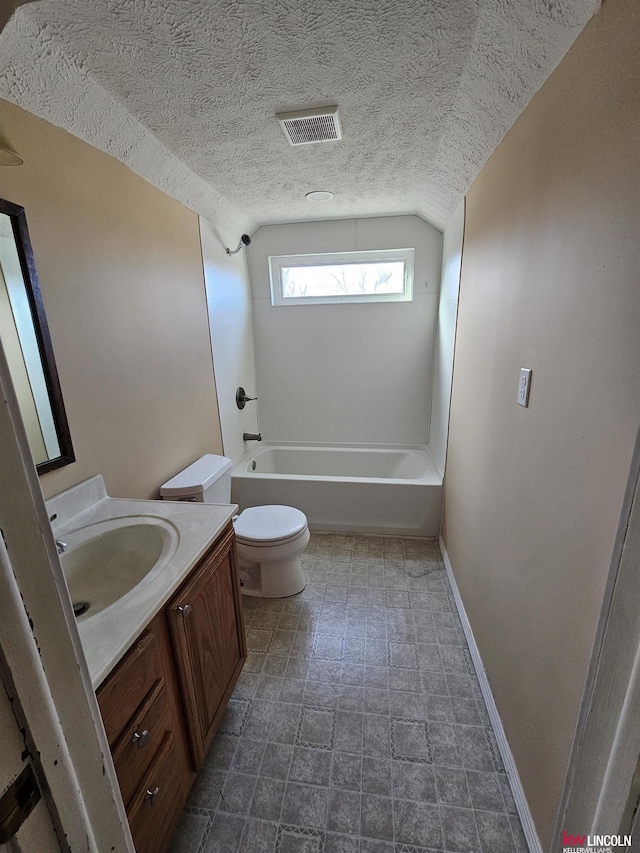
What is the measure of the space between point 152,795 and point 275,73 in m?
2.17

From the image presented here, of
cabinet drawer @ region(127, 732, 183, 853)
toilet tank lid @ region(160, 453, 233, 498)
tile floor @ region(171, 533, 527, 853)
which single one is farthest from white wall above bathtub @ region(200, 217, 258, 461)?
cabinet drawer @ region(127, 732, 183, 853)

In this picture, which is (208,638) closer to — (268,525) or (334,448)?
(268,525)

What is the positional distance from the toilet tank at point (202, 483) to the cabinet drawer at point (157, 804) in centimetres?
95

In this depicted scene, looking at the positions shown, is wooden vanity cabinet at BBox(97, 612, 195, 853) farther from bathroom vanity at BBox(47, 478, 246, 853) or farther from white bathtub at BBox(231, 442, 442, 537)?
white bathtub at BBox(231, 442, 442, 537)

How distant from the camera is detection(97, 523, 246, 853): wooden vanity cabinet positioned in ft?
2.72

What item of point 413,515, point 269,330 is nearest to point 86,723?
point 413,515

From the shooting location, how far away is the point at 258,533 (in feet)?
6.33

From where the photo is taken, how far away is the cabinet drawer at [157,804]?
87cm

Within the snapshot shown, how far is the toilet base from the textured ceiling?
6.72ft

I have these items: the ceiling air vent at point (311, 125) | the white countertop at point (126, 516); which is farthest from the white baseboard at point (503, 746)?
the ceiling air vent at point (311, 125)

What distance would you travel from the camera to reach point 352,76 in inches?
48.6

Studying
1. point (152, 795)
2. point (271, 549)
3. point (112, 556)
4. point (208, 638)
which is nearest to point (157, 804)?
point (152, 795)

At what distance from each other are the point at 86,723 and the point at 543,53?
5.72 feet

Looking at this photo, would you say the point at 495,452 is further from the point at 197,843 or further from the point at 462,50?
the point at 197,843
